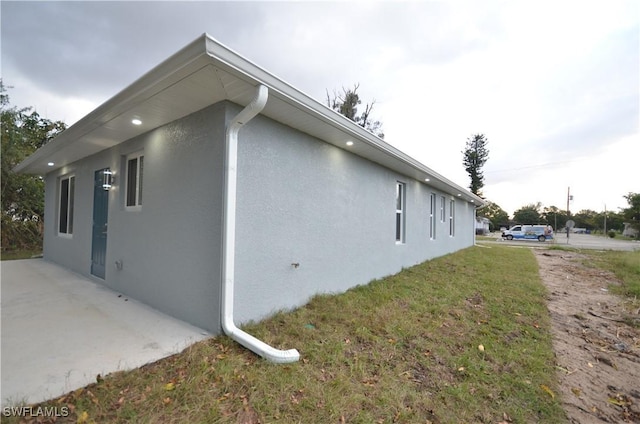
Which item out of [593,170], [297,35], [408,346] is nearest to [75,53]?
[297,35]

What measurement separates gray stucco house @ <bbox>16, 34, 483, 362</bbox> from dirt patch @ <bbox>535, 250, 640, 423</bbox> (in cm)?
258

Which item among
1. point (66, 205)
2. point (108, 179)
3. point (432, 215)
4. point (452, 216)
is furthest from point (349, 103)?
point (108, 179)

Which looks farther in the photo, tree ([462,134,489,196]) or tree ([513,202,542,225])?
tree ([513,202,542,225])

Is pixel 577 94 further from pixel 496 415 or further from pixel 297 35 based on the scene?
pixel 496 415

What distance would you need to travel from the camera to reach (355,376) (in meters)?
2.39

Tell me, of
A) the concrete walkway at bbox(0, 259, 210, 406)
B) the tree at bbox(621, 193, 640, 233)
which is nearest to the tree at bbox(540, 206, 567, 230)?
the tree at bbox(621, 193, 640, 233)

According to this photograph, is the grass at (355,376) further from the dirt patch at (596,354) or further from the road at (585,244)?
the road at (585,244)

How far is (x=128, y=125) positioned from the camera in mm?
3754

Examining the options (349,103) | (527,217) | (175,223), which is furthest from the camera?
(527,217)

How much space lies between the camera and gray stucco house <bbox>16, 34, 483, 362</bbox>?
2830 mm

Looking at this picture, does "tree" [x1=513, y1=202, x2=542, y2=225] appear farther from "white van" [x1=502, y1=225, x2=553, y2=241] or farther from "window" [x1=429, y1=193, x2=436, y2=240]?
"window" [x1=429, y1=193, x2=436, y2=240]

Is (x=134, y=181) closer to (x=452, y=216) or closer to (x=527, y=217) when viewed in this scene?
(x=452, y=216)

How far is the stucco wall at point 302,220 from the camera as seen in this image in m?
3.24

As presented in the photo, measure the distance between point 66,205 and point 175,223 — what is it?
18.1 feet
